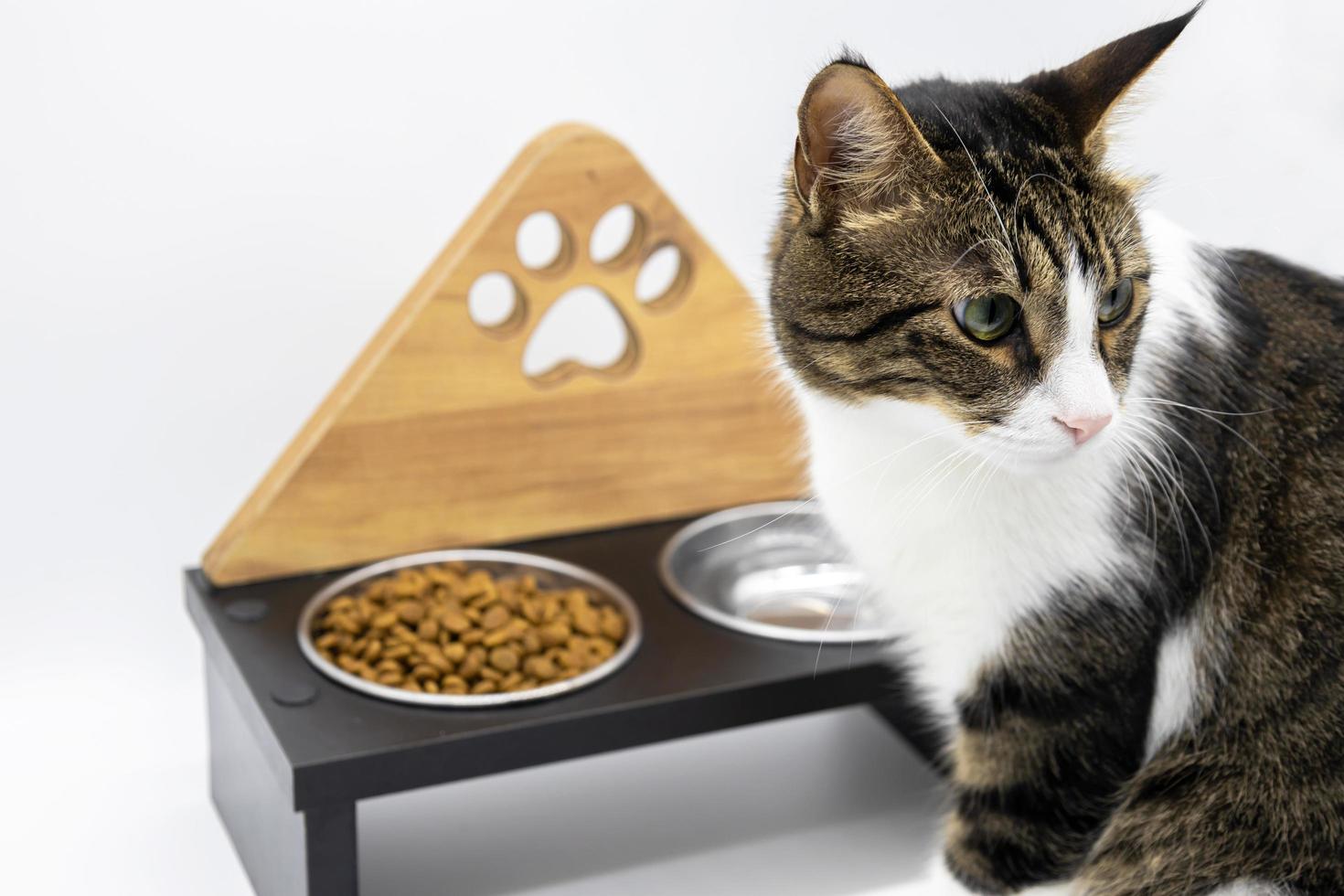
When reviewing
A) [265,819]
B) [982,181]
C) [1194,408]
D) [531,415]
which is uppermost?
[982,181]

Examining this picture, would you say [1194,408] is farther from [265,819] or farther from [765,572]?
[265,819]

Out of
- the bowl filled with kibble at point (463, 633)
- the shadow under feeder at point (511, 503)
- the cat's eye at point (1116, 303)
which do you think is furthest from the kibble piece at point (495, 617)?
the cat's eye at point (1116, 303)

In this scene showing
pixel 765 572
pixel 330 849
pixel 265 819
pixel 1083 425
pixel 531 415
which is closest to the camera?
pixel 1083 425

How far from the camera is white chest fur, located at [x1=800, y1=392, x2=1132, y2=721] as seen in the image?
1.38 m

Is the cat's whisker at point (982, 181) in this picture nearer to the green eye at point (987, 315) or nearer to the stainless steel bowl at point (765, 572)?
the green eye at point (987, 315)

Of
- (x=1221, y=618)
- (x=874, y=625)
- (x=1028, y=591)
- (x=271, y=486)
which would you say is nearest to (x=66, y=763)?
(x=271, y=486)

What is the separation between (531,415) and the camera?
6.60ft

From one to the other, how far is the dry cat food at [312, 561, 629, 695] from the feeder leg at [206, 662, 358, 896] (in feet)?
0.42

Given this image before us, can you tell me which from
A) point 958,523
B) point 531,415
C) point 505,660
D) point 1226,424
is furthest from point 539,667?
point 1226,424

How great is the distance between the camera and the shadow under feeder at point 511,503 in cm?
160

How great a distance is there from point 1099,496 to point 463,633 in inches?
28.0

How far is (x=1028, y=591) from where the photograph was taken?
139cm

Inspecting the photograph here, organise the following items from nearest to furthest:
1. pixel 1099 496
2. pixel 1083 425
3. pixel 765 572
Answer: pixel 1083 425
pixel 1099 496
pixel 765 572

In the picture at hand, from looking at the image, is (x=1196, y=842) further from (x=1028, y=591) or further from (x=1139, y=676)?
(x=1028, y=591)
